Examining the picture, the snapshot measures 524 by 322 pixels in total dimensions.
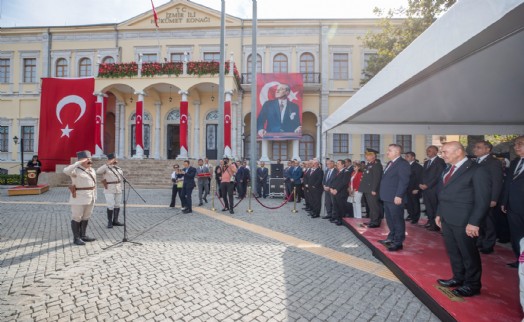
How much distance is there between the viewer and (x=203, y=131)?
2334 centimetres

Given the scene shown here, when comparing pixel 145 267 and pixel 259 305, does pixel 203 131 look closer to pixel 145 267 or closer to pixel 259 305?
pixel 145 267

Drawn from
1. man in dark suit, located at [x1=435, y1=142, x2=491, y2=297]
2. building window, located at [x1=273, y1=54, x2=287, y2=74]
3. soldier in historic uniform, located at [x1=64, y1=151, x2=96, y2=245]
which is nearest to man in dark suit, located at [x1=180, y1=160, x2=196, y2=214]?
soldier in historic uniform, located at [x1=64, y1=151, x2=96, y2=245]

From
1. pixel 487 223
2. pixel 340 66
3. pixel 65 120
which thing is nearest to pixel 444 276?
pixel 487 223

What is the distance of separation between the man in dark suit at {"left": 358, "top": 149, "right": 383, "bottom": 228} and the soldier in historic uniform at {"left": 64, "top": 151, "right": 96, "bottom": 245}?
6.33 meters

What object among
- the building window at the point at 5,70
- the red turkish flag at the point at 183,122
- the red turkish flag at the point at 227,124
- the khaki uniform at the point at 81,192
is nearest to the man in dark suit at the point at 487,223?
the khaki uniform at the point at 81,192

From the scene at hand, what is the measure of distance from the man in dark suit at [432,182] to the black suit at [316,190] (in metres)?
2.88

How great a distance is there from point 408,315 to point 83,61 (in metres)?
29.8

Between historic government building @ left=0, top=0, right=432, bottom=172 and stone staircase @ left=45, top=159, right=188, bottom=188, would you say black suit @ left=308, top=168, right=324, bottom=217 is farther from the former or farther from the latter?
historic government building @ left=0, top=0, right=432, bottom=172

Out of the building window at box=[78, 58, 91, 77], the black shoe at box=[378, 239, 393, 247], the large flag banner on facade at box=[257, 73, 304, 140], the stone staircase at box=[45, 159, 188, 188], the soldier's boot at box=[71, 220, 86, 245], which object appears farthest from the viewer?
the building window at box=[78, 58, 91, 77]

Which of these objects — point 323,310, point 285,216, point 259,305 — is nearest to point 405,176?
point 323,310

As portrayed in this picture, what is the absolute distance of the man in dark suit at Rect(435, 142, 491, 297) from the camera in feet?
10.4

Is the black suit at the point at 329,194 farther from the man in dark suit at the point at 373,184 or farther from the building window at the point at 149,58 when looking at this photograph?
the building window at the point at 149,58

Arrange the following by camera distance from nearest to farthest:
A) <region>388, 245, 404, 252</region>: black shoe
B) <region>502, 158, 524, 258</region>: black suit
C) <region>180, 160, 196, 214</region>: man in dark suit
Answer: <region>502, 158, 524, 258</region>: black suit < <region>388, 245, 404, 252</region>: black shoe < <region>180, 160, 196, 214</region>: man in dark suit

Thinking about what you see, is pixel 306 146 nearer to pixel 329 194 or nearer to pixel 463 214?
pixel 329 194
